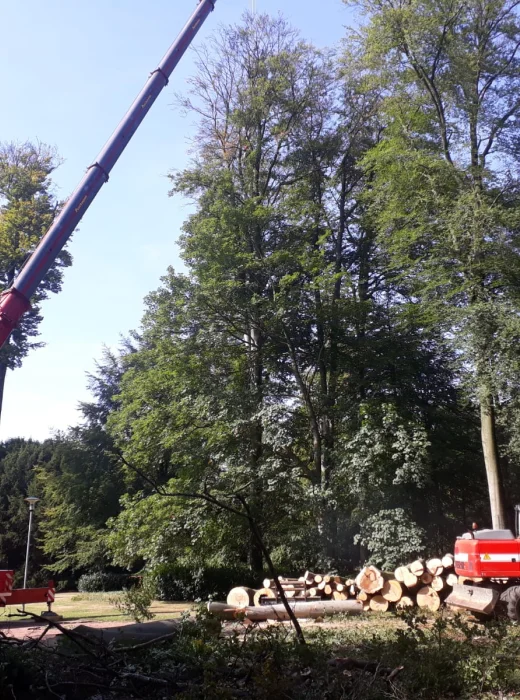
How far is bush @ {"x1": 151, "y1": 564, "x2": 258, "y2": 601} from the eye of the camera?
2012 cm

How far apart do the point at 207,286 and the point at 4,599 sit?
12.7 m

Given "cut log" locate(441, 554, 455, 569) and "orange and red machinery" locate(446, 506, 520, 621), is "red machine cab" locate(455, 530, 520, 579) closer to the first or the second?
"orange and red machinery" locate(446, 506, 520, 621)

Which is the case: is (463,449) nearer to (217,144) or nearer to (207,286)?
(207,286)

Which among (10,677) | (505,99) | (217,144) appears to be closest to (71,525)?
(217,144)

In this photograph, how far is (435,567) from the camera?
1326 cm

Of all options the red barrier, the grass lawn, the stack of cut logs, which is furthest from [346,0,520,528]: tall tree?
the red barrier

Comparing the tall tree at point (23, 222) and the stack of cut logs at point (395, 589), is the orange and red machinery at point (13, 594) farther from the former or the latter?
the tall tree at point (23, 222)

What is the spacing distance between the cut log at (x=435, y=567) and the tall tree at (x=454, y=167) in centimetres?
453

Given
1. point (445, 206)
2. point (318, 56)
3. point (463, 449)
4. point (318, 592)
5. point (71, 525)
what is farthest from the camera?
point (71, 525)

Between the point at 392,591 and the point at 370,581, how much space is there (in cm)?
48

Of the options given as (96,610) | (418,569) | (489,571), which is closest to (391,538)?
(418,569)

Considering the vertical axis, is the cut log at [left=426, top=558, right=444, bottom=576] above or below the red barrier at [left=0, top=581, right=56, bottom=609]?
above

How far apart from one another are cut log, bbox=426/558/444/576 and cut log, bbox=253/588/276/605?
324 centimetres

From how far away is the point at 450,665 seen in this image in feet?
21.2
